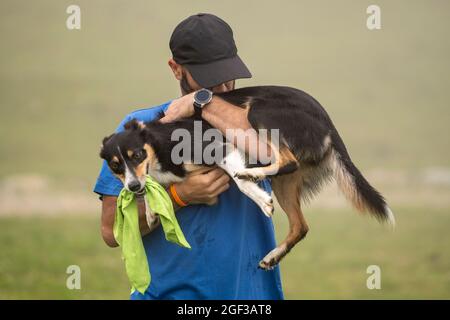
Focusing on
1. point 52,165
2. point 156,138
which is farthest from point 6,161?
point 156,138

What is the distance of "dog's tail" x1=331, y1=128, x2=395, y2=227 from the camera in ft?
15.3

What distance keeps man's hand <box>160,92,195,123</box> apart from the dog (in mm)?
66

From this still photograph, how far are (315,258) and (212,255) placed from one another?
9.79 m

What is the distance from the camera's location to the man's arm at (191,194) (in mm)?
4434

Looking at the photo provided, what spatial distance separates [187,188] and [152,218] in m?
0.26

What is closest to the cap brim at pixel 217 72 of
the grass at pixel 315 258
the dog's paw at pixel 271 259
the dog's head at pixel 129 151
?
the dog's head at pixel 129 151

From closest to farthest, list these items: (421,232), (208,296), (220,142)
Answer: (208,296) → (220,142) → (421,232)

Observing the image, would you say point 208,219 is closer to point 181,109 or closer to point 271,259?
point 271,259

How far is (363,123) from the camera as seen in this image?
22.9m

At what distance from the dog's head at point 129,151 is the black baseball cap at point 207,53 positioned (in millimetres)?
472

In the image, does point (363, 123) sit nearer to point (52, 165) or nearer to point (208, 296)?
point (52, 165)

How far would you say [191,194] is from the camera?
443 cm

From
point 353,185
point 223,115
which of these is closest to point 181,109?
point 223,115

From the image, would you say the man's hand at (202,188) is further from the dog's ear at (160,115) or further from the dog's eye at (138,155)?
the dog's ear at (160,115)
